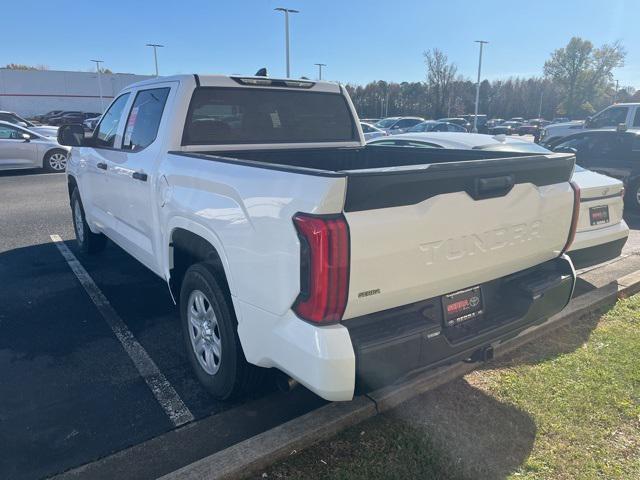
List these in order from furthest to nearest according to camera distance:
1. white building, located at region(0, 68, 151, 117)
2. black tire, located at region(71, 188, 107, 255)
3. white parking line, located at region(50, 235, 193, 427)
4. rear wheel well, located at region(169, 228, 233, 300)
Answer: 1. white building, located at region(0, 68, 151, 117)
2. black tire, located at region(71, 188, 107, 255)
3. white parking line, located at region(50, 235, 193, 427)
4. rear wheel well, located at region(169, 228, 233, 300)

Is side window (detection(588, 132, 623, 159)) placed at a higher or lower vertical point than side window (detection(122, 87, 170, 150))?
lower

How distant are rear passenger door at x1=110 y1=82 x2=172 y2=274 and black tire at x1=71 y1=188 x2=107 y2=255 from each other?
1.77 m

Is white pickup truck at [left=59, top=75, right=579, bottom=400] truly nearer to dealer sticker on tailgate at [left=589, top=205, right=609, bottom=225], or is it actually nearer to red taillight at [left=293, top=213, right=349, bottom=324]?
red taillight at [left=293, top=213, right=349, bottom=324]

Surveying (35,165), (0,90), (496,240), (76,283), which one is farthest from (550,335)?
(0,90)

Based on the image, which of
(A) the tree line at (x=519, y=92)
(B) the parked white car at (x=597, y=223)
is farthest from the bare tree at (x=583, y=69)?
(B) the parked white car at (x=597, y=223)

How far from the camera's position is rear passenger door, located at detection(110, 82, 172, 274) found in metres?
3.73

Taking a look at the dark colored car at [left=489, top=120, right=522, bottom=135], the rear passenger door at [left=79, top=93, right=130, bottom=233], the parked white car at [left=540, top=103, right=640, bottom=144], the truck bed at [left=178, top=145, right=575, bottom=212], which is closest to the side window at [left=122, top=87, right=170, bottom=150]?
the rear passenger door at [left=79, top=93, right=130, bottom=233]

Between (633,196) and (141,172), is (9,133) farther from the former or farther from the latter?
(633,196)

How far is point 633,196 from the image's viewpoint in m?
8.51

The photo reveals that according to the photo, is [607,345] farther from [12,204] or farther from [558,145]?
[12,204]

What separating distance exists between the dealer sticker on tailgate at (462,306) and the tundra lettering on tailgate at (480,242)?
0.77 feet

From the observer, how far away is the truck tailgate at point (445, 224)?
2.17m

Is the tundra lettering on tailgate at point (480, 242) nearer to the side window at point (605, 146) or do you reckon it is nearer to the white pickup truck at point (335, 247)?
the white pickup truck at point (335, 247)

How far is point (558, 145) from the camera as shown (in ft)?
31.4
